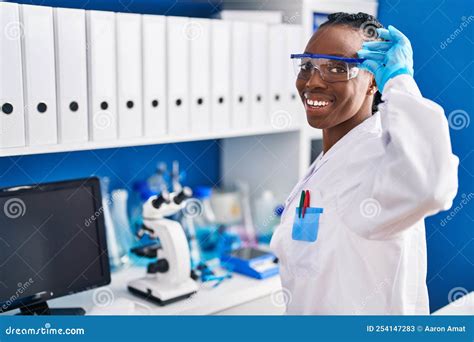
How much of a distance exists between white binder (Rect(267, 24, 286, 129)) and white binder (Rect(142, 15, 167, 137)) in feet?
1.44

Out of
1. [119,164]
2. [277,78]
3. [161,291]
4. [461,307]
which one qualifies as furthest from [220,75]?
[461,307]

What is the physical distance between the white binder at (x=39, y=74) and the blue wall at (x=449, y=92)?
3.66 ft

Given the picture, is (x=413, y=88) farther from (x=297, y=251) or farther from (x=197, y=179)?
(x=197, y=179)

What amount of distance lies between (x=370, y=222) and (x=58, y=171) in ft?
3.90

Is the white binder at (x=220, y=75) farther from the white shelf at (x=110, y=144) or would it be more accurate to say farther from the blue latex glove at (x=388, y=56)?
the blue latex glove at (x=388, y=56)

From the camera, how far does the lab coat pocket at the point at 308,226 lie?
3.92ft

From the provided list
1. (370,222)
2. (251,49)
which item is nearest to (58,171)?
(251,49)

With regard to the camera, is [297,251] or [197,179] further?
[197,179]

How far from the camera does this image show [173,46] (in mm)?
1702

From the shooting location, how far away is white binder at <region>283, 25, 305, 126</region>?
2.00 m

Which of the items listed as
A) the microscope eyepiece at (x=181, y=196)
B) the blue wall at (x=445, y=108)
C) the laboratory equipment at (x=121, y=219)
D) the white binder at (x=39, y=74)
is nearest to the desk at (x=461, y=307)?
the blue wall at (x=445, y=108)

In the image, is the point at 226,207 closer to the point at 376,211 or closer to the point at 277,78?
the point at 277,78

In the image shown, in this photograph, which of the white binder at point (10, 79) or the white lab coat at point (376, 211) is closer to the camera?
the white lab coat at point (376, 211)
